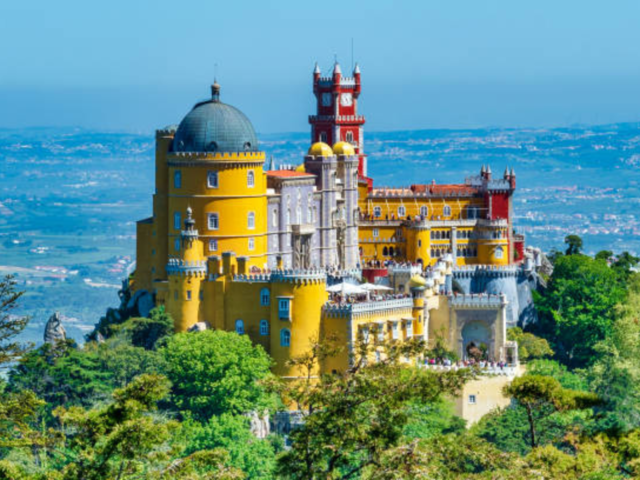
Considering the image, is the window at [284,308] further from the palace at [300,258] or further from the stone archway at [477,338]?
the stone archway at [477,338]

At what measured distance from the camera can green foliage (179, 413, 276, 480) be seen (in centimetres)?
8381

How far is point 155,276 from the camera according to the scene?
104562mm

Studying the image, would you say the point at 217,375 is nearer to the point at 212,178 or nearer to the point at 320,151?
the point at 212,178

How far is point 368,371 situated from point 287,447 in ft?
110

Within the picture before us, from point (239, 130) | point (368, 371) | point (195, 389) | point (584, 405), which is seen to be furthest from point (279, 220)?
point (368, 371)

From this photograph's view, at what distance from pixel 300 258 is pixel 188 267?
11397mm

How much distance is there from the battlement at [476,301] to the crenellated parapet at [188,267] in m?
15.3

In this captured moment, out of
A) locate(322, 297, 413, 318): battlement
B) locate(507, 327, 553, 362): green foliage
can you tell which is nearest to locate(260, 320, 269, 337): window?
locate(322, 297, 413, 318): battlement

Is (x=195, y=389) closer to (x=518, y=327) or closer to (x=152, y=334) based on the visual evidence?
(x=152, y=334)

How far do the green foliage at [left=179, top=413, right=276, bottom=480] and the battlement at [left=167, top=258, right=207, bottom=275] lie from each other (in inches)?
427

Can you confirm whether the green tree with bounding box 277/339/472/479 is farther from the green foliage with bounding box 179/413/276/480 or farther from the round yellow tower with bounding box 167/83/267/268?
the round yellow tower with bounding box 167/83/267/268

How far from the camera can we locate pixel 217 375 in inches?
3654

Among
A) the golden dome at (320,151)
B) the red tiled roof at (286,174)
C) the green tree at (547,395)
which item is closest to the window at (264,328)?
the red tiled roof at (286,174)

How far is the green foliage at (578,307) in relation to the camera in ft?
374
